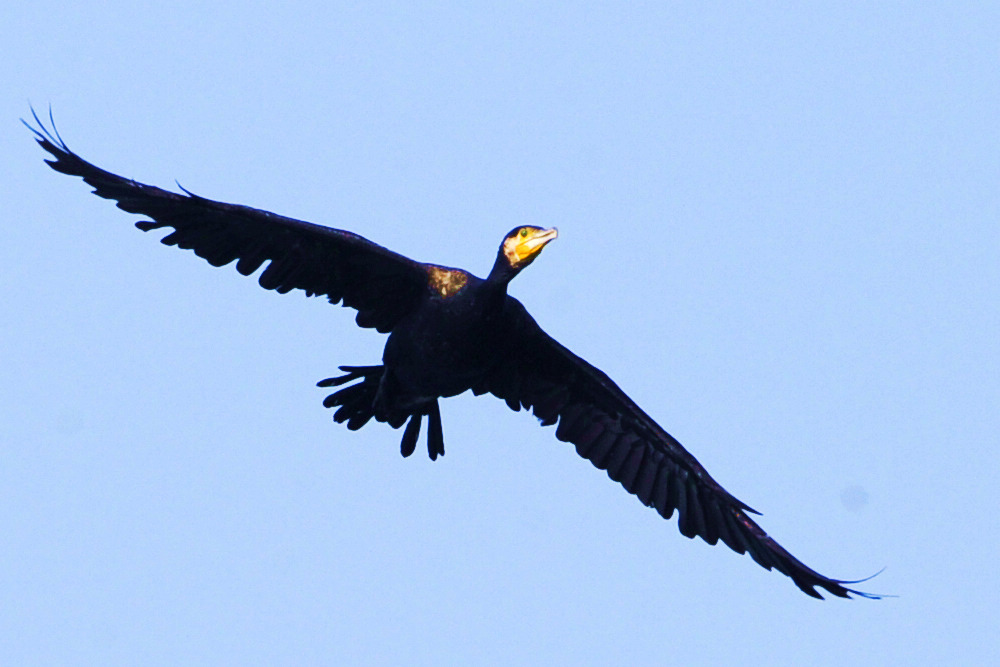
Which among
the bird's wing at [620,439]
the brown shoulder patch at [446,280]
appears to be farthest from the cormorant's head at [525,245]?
the bird's wing at [620,439]

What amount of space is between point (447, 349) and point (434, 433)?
1.34m

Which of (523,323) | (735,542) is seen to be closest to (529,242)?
(523,323)

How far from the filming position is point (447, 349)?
12.7 metres

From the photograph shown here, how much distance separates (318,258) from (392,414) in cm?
149

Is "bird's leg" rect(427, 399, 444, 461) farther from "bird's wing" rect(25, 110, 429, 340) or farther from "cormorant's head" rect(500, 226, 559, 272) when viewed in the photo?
"cormorant's head" rect(500, 226, 559, 272)

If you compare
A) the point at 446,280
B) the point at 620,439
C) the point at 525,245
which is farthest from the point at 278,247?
the point at 620,439

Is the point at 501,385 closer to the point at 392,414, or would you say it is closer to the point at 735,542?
the point at 392,414

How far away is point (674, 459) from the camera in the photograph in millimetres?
14000

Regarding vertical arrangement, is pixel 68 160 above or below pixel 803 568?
below

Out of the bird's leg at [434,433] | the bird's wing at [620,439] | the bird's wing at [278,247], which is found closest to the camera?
the bird's wing at [278,247]

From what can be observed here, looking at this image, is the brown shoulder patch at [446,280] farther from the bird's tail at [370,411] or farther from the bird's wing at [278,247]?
the bird's tail at [370,411]

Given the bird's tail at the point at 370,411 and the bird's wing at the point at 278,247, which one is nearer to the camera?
the bird's wing at the point at 278,247

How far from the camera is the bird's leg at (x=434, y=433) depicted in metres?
13.9

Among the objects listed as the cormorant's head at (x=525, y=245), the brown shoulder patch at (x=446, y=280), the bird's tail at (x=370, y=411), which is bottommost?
the bird's tail at (x=370, y=411)
